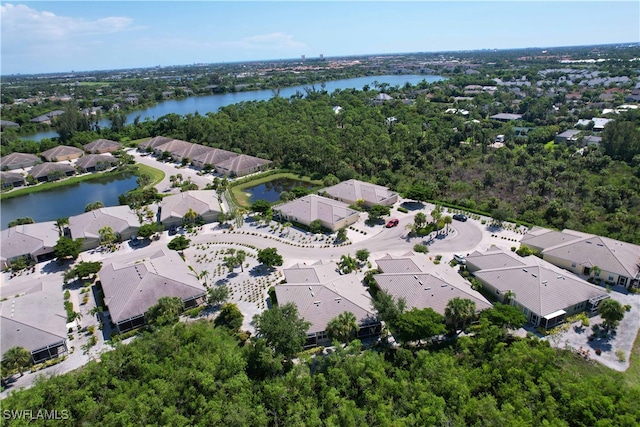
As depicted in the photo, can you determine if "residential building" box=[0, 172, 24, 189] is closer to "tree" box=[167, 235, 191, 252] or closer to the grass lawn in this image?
the grass lawn

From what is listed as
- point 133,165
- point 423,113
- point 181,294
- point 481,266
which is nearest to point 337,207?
point 481,266

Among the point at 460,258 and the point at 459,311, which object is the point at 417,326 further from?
the point at 460,258

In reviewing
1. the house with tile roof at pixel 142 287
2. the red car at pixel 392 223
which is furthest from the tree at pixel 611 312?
the house with tile roof at pixel 142 287

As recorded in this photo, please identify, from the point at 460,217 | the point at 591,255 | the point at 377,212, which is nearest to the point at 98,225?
the point at 377,212

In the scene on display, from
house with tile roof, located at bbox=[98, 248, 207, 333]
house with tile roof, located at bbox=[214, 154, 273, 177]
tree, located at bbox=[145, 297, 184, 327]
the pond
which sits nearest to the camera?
tree, located at bbox=[145, 297, 184, 327]

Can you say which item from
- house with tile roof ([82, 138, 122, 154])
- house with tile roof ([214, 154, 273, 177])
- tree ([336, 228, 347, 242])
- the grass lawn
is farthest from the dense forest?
house with tile roof ([82, 138, 122, 154])
